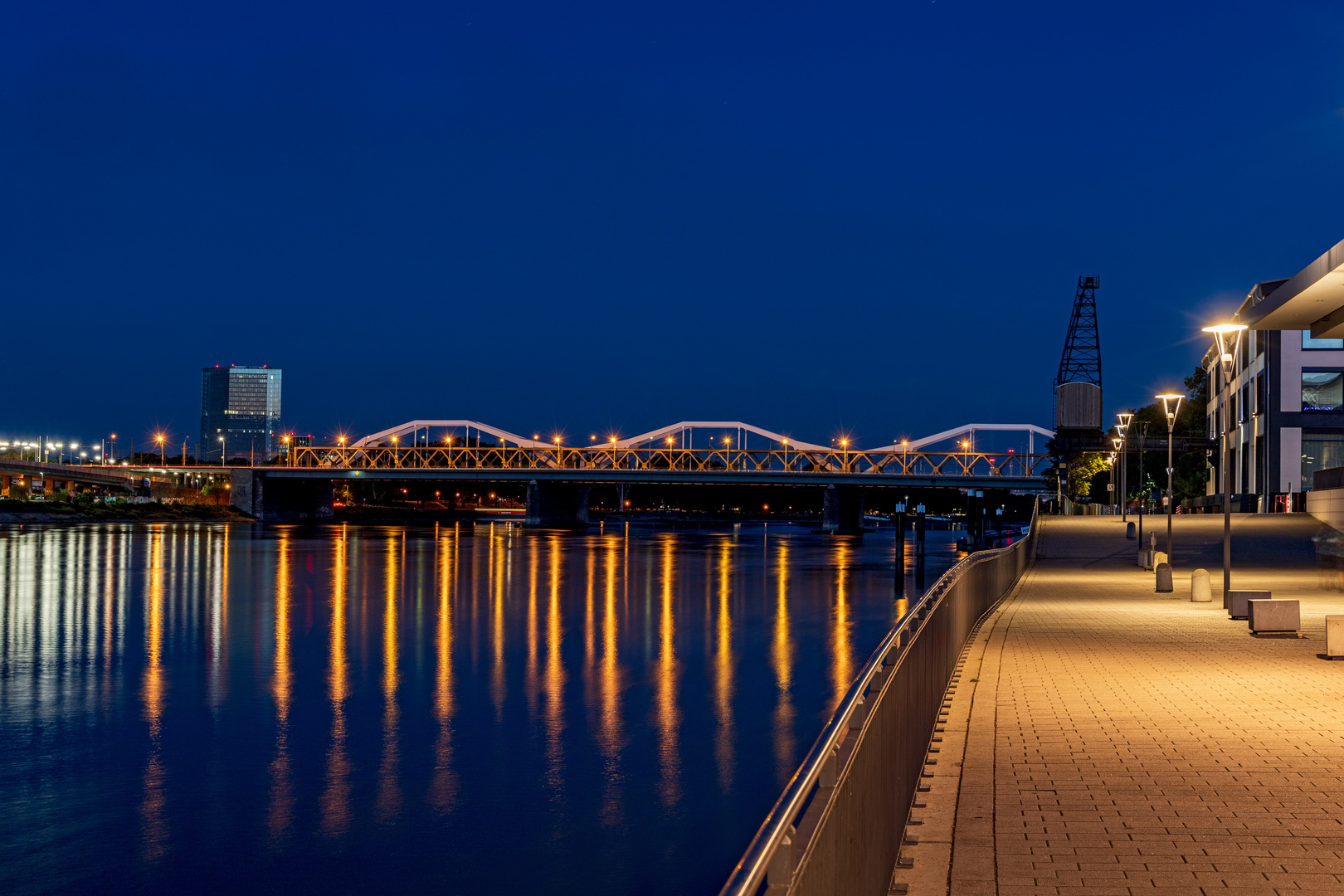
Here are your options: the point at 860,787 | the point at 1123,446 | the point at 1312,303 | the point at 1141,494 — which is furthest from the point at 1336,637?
the point at 1141,494

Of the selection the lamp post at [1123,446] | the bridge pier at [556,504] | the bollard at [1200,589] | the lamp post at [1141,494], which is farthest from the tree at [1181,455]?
the bollard at [1200,589]

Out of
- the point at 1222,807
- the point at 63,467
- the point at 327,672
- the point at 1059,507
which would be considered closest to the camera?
the point at 1222,807

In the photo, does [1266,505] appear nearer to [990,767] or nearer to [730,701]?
[730,701]

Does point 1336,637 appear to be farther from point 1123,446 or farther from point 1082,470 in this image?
point 1082,470

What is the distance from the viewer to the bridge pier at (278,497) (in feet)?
438

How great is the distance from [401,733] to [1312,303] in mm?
15033

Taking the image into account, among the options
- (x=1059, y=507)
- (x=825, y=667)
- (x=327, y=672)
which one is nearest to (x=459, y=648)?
(x=327, y=672)

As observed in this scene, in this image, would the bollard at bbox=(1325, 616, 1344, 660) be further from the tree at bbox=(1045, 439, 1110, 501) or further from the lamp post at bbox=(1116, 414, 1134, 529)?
the tree at bbox=(1045, 439, 1110, 501)

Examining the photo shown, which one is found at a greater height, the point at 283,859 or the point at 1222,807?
the point at 1222,807

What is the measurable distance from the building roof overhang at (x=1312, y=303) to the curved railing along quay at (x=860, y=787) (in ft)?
32.0

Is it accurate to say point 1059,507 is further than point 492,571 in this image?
Yes

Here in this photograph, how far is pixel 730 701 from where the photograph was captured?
18.1m

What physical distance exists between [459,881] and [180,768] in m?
5.17

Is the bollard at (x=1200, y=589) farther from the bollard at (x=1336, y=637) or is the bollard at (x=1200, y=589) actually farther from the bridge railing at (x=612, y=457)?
the bridge railing at (x=612, y=457)
